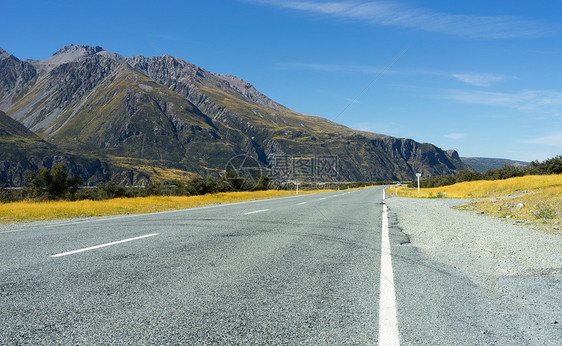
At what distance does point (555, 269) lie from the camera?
4582 mm

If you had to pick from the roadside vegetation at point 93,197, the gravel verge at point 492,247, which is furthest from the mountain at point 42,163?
the gravel verge at point 492,247

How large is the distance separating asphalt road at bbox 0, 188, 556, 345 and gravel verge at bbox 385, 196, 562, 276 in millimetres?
616

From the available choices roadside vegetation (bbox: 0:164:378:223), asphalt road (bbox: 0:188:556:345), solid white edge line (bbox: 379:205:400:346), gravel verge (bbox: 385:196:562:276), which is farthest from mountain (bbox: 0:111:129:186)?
solid white edge line (bbox: 379:205:400:346)

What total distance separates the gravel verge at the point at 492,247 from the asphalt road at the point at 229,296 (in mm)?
616

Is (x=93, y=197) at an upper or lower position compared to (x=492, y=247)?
lower

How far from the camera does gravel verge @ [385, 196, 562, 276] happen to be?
4.89 meters

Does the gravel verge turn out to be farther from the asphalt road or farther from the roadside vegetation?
the roadside vegetation

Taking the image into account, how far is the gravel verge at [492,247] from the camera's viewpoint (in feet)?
16.0

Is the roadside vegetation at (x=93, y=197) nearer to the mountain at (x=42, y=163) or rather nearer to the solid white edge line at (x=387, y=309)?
the solid white edge line at (x=387, y=309)

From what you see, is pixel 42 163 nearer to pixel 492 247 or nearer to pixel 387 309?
pixel 492 247

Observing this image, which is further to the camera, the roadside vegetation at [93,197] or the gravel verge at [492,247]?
the roadside vegetation at [93,197]

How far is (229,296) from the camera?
3.46 metres

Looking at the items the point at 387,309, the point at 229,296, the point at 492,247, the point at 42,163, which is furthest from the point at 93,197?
the point at 42,163

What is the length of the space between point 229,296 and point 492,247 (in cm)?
542
